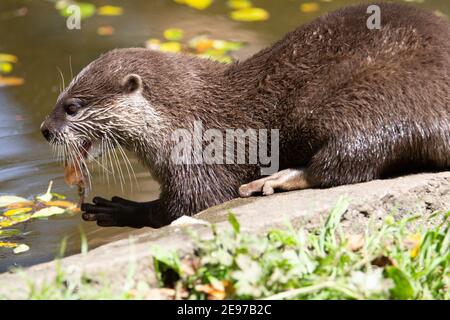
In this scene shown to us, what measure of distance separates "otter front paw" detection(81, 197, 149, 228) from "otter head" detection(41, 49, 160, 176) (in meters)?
0.35

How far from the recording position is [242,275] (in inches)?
117

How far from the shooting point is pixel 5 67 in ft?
24.8

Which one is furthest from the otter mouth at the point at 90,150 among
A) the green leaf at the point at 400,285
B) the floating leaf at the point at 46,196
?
the green leaf at the point at 400,285

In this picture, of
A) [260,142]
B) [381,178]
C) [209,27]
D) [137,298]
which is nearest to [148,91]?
[260,142]

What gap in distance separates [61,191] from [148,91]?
49.9 inches

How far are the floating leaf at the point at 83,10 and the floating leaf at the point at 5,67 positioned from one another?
107 centimetres

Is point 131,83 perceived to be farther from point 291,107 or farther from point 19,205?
point 19,205

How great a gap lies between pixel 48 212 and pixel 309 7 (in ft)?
14.1

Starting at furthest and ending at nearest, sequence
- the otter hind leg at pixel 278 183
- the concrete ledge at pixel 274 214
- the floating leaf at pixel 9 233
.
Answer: the floating leaf at pixel 9 233 < the otter hind leg at pixel 278 183 < the concrete ledge at pixel 274 214

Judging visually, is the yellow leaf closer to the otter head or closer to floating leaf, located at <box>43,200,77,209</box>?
floating leaf, located at <box>43,200,77,209</box>

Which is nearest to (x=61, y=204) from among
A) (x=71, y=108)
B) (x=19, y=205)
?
(x=19, y=205)

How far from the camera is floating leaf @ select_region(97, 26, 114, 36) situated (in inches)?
317

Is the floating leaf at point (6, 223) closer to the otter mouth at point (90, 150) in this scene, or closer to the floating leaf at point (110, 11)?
the otter mouth at point (90, 150)

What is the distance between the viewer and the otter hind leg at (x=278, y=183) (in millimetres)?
4297
